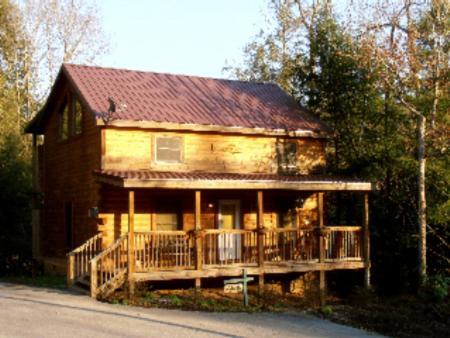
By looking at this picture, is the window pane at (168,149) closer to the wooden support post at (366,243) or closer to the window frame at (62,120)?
the window frame at (62,120)

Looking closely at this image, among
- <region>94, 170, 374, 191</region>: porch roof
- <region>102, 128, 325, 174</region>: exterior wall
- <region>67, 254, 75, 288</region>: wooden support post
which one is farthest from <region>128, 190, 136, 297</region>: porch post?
<region>102, 128, 325, 174</region>: exterior wall

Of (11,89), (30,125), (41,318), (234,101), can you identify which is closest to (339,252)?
(234,101)

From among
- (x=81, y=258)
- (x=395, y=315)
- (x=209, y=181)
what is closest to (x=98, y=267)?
(x=81, y=258)

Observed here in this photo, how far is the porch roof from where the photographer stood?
57.9 ft

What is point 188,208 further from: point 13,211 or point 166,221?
point 13,211

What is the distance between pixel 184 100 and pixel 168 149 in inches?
105

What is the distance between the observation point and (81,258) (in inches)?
742

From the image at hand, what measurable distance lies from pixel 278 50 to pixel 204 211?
73.4ft

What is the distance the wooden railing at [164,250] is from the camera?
58.8 ft

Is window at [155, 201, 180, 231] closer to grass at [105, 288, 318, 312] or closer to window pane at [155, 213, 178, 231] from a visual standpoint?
window pane at [155, 213, 178, 231]

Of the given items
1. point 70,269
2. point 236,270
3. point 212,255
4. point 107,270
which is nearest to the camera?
point 107,270

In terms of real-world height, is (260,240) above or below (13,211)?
below

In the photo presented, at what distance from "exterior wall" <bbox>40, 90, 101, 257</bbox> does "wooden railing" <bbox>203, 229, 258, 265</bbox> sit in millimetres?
3708

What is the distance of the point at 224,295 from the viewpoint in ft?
65.6
